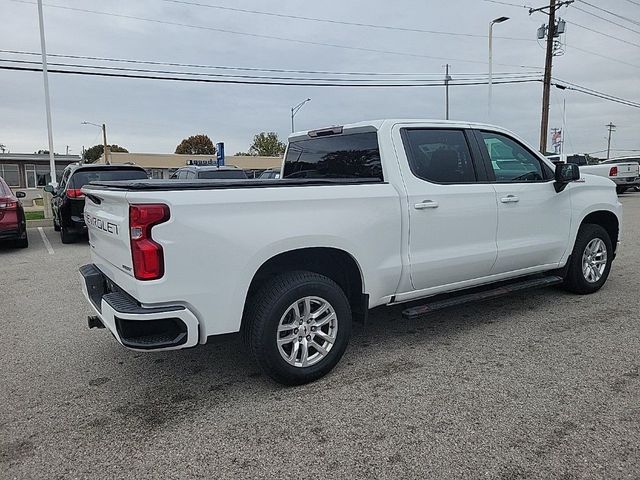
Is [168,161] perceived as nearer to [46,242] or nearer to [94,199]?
[46,242]

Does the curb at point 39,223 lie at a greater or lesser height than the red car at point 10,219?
lesser

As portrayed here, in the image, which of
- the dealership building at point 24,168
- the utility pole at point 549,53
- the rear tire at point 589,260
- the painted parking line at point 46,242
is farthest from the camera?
the dealership building at point 24,168

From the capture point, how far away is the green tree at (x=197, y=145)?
3376 inches

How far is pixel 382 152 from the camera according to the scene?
13.4 feet

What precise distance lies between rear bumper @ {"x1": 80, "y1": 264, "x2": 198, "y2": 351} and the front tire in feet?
1.51

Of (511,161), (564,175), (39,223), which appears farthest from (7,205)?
(564,175)

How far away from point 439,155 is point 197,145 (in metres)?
85.9

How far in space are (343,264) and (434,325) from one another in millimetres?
1494

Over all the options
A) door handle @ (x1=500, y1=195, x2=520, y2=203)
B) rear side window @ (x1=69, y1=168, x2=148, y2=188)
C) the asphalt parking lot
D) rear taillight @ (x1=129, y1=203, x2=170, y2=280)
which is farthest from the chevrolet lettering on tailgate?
rear side window @ (x1=69, y1=168, x2=148, y2=188)

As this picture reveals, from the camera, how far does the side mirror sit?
507 centimetres

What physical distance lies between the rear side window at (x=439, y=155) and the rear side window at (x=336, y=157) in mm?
298

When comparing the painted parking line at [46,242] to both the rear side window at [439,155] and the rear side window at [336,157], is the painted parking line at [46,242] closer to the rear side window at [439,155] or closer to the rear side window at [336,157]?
the rear side window at [336,157]

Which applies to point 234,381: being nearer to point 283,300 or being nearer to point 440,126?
point 283,300

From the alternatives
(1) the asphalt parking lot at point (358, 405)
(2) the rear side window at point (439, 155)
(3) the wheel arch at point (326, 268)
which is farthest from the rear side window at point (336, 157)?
(1) the asphalt parking lot at point (358, 405)
